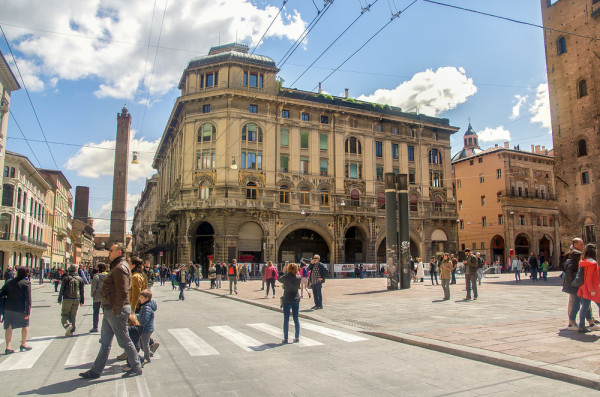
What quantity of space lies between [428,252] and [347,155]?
14.0m

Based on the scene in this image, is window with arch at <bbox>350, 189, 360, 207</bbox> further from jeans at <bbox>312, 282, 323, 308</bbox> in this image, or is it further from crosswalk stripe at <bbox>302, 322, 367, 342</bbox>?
crosswalk stripe at <bbox>302, 322, 367, 342</bbox>

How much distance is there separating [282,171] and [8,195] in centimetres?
2843

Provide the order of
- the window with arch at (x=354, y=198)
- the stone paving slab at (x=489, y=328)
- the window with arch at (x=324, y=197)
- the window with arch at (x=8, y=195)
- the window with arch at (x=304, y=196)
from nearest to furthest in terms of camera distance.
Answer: the stone paving slab at (x=489, y=328)
the window with arch at (x=304, y=196)
the window with arch at (x=324, y=197)
the window with arch at (x=8, y=195)
the window with arch at (x=354, y=198)

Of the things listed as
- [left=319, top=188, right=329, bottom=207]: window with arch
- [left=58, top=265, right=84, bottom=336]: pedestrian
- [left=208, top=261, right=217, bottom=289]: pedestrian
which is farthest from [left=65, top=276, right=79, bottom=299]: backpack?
[left=319, top=188, right=329, bottom=207]: window with arch

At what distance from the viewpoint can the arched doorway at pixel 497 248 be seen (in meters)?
60.4

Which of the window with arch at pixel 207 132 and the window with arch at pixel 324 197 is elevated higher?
the window with arch at pixel 207 132

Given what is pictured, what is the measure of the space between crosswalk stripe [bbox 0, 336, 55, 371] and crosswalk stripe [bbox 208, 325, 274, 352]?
11.4ft

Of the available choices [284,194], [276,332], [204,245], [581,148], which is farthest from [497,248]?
[276,332]

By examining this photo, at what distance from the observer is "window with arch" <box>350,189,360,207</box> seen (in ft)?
153

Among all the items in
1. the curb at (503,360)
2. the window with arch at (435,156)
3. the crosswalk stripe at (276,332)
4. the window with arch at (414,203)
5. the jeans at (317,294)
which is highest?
the window with arch at (435,156)

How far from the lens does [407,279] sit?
2159cm

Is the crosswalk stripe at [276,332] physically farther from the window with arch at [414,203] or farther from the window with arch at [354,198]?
the window with arch at [414,203]

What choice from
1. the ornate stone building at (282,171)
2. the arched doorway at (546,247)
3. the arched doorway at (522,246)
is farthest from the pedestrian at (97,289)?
the arched doorway at (546,247)

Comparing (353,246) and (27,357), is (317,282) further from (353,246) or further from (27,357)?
(353,246)
